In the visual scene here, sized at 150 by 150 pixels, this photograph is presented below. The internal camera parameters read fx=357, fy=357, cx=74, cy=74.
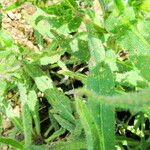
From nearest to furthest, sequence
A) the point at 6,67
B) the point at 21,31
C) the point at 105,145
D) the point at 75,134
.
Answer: the point at 105,145
the point at 75,134
the point at 6,67
the point at 21,31

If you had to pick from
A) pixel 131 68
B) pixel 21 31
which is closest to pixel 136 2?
pixel 131 68

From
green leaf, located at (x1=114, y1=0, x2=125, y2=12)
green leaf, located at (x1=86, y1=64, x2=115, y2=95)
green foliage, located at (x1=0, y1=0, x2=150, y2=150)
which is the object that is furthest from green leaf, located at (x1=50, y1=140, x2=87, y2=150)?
green leaf, located at (x1=114, y1=0, x2=125, y2=12)

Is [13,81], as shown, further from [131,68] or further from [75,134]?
[131,68]

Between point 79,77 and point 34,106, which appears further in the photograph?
point 34,106

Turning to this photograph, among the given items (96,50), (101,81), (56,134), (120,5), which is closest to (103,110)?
(101,81)

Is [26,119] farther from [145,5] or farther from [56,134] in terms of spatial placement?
[145,5]

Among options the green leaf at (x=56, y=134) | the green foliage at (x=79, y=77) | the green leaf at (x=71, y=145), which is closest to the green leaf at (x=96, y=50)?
the green foliage at (x=79, y=77)

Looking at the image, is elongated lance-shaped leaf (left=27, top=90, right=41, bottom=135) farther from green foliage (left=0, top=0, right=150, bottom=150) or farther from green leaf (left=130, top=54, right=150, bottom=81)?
green leaf (left=130, top=54, right=150, bottom=81)

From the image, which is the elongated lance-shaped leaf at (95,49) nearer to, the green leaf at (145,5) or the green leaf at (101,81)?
the green leaf at (101,81)
